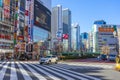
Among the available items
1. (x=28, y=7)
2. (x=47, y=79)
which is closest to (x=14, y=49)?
(x=28, y=7)

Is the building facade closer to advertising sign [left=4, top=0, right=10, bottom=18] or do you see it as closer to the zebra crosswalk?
advertising sign [left=4, top=0, right=10, bottom=18]

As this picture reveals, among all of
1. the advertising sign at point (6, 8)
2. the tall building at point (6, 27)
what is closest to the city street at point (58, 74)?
the tall building at point (6, 27)

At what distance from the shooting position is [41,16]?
425ft

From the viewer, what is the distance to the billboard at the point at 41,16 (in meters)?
121

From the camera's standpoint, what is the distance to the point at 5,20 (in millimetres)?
91812

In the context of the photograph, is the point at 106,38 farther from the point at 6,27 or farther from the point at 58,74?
the point at 58,74

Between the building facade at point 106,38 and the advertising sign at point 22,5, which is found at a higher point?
the advertising sign at point 22,5

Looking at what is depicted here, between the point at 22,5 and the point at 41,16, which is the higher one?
the point at 22,5

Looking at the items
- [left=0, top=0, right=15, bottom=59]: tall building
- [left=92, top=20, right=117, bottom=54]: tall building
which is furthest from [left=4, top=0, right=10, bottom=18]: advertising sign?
[left=92, top=20, right=117, bottom=54]: tall building

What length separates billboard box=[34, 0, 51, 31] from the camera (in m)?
121

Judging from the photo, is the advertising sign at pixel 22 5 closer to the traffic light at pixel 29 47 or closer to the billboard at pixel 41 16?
the traffic light at pixel 29 47

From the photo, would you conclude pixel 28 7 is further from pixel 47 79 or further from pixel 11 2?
pixel 47 79

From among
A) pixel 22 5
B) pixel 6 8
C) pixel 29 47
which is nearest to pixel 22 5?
pixel 22 5

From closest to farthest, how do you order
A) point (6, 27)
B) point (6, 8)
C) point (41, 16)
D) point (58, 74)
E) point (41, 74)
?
point (41, 74)
point (58, 74)
point (6, 8)
point (6, 27)
point (41, 16)
